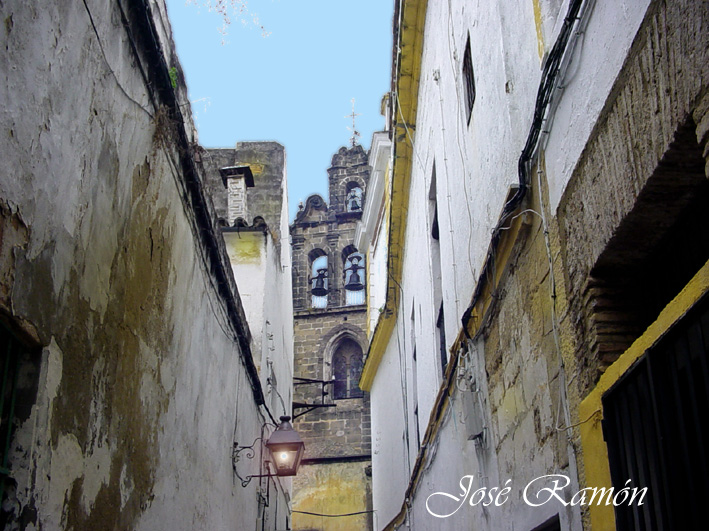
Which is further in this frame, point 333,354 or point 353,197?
point 353,197

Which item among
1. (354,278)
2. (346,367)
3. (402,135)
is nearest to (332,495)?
(346,367)

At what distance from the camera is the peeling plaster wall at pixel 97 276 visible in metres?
2.90

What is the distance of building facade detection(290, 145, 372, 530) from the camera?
26.8 m

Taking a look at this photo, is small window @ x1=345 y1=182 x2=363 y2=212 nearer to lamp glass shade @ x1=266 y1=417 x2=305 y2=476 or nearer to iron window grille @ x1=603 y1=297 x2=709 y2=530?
lamp glass shade @ x1=266 y1=417 x2=305 y2=476

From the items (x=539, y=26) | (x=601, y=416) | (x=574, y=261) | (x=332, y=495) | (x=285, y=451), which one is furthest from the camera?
(x=332, y=495)

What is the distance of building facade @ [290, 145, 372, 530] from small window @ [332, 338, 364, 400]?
39mm

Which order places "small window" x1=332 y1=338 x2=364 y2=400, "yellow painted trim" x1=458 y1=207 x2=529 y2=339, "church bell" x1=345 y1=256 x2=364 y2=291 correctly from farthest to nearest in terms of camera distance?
"small window" x1=332 y1=338 x2=364 y2=400
"church bell" x1=345 y1=256 x2=364 y2=291
"yellow painted trim" x1=458 y1=207 x2=529 y2=339

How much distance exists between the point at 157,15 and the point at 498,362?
3.34 meters

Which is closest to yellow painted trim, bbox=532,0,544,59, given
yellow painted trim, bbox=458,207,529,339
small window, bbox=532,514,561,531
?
yellow painted trim, bbox=458,207,529,339

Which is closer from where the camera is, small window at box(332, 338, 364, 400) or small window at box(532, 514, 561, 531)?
small window at box(532, 514, 561, 531)

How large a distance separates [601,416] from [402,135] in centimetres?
776

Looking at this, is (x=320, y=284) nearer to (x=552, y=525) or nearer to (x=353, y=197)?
(x=353, y=197)

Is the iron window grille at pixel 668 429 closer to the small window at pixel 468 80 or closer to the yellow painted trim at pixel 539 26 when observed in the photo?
the yellow painted trim at pixel 539 26

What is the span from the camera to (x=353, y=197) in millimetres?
37094
